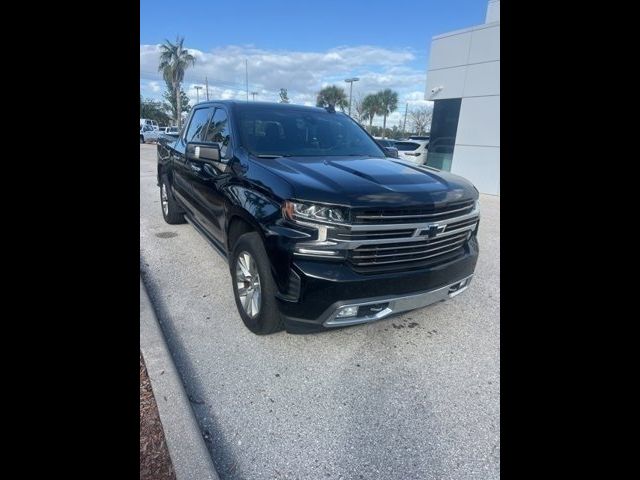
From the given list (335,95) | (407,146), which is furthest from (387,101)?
(407,146)

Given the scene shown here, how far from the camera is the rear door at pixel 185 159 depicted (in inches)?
180

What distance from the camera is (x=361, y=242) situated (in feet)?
7.85

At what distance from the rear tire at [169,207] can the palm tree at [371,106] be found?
50050 millimetres

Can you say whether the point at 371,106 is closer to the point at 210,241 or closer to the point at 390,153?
the point at 390,153

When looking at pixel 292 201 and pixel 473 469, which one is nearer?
Answer: pixel 473 469

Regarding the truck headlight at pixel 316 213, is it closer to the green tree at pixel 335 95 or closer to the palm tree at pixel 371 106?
the green tree at pixel 335 95

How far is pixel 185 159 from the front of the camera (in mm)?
4723

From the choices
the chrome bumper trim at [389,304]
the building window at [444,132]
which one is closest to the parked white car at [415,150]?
the building window at [444,132]

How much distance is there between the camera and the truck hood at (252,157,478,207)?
94.6 inches

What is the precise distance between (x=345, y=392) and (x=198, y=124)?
392cm
